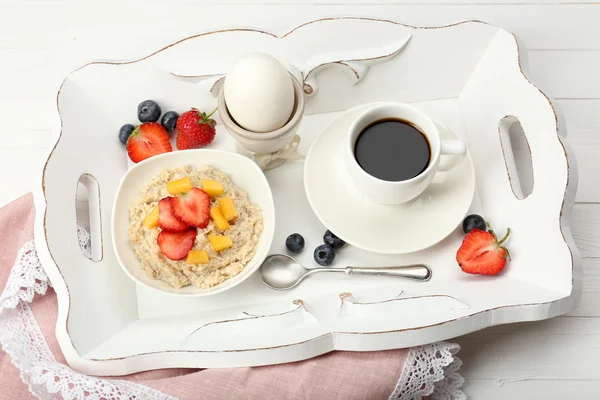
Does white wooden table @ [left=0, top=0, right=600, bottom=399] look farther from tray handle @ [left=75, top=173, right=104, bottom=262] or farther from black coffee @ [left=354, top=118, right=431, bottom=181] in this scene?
black coffee @ [left=354, top=118, right=431, bottom=181]

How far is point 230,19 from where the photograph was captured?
1856 mm

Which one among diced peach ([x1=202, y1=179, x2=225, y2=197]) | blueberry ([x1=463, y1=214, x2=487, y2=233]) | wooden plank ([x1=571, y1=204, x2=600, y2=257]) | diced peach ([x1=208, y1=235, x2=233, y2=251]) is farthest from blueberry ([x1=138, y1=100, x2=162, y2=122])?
wooden plank ([x1=571, y1=204, x2=600, y2=257])

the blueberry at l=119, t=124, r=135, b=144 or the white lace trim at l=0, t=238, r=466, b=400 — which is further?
the blueberry at l=119, t=124, r=135, b=144

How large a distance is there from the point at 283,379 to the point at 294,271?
245 millimetres

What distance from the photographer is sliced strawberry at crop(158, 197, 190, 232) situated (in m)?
1.43

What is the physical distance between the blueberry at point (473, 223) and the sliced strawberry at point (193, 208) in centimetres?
58

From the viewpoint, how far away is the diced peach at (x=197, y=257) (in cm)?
142

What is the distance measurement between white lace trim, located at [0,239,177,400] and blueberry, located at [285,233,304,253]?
1.35 feet

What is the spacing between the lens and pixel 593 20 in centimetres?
184

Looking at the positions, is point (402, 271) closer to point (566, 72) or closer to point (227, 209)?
point (227, 209)

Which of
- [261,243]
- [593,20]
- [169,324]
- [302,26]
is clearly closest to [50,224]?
[169,324]

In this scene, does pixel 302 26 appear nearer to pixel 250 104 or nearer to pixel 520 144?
pixel 250 104

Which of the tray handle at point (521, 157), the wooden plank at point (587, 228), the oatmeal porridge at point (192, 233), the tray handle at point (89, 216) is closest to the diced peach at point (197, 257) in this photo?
the oatmeal porridge at point (192, 233)

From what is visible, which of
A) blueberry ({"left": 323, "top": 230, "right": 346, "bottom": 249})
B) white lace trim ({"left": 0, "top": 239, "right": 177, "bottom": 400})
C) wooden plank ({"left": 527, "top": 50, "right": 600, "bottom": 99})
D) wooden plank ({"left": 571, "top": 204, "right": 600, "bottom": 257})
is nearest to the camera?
white lace trim ({"left": 0, "top": 239, "right": 177, "bottom": 400})
